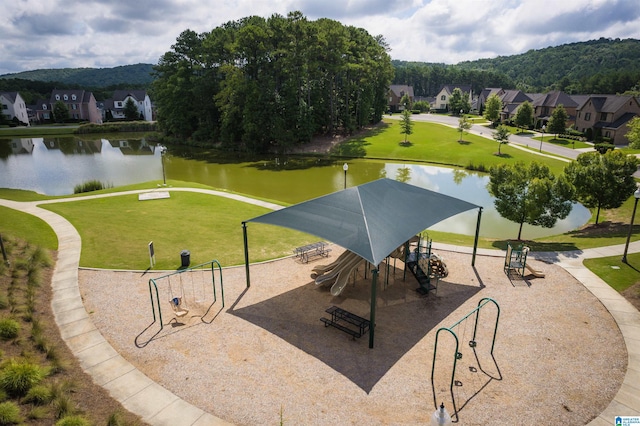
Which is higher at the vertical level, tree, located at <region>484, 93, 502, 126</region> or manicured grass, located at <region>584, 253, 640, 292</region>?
tree, located at <region>484, 93, 502, 126</region>

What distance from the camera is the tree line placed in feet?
167

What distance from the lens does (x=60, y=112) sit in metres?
92.5

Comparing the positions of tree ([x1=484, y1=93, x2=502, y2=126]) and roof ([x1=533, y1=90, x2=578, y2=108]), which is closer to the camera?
roof ([x1=533, y1=90, x2=578, y2=108])

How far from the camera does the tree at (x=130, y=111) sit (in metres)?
96.7

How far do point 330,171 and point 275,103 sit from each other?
53.3 feet

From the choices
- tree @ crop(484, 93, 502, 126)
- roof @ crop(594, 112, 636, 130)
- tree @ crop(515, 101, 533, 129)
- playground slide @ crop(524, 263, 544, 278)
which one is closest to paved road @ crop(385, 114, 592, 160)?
tree @ crop(484, 93, 502, 126)

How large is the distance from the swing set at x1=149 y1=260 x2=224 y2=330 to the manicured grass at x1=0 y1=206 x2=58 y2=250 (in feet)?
24.7

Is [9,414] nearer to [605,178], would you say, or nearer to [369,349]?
[369,349]

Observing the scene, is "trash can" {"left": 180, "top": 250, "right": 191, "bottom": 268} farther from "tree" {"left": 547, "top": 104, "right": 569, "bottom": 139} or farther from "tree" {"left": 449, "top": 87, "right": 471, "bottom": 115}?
"tree" {"left": 449, "top": 87, "right": 471, "bottom": 115}

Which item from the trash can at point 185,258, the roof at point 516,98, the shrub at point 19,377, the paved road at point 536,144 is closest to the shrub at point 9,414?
the shrub at point 19,377

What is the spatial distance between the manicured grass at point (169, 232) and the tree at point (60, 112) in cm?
8416

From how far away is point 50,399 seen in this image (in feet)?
28.3

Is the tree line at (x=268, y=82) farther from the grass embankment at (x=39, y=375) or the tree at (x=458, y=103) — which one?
the grass embankment at (x=39, y=375)

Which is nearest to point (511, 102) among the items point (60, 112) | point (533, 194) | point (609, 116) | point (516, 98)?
point (516, 98)
